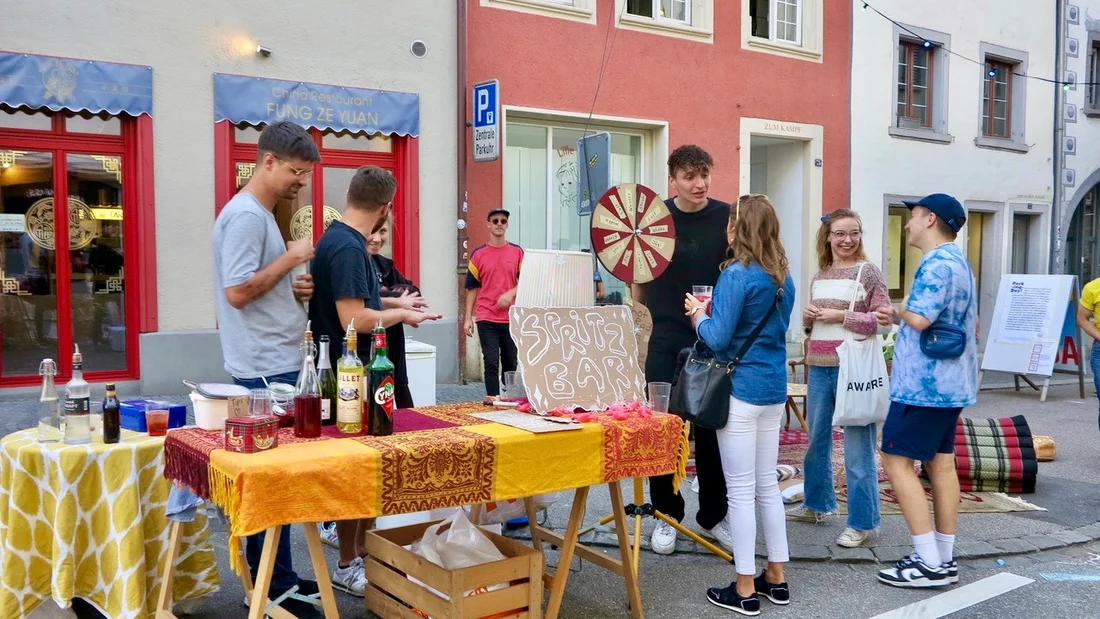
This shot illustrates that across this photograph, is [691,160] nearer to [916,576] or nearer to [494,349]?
[916,576]

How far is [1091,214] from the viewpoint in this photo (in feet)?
57.0

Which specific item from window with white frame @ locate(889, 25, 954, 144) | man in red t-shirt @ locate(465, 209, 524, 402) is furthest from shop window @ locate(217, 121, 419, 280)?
window with white frame @ locate(889, 25, 954, 144)

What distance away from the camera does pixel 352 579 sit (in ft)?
13.0

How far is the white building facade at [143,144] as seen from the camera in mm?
8062

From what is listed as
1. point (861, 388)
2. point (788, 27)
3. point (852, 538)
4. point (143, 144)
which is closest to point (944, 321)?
point (861, 388)

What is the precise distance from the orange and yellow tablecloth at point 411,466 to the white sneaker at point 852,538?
1589 mm

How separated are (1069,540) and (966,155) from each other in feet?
37.5

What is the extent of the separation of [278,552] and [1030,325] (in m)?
9.96

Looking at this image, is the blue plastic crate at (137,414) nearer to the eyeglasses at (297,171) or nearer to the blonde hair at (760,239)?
Result: the eyeglasses at (297,171)

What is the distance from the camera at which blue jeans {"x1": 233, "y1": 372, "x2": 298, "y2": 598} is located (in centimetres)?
351

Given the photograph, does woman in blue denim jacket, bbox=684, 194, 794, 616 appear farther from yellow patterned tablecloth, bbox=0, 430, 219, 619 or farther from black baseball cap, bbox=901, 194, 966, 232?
yellow patterned tablecloth, bbox=0, 430, 219, 619

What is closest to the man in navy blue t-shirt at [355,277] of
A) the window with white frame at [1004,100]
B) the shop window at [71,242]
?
the shop window at [71,242]

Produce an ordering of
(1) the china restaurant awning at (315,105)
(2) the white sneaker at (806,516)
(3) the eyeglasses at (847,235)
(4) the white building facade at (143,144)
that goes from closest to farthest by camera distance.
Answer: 1. (3) the eyeglasses at (847,235)
2. (2) the white sneaker at (806,516)
3. (4) the white building facade at (143,144)
4. (1) the china restaurant awning at (315,105)

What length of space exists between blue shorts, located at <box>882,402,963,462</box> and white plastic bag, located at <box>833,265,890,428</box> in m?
0.35
